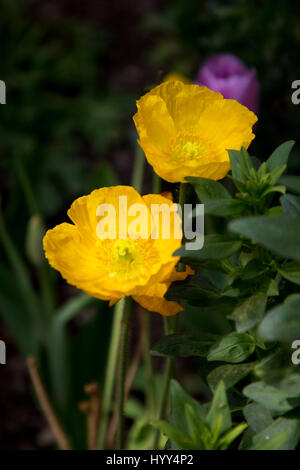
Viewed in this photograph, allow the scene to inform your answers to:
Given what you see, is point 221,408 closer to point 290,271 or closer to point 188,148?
point 290,271

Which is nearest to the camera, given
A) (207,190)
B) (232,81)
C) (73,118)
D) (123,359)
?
(207,190)

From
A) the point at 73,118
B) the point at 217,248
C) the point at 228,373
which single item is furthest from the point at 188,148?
the point at 73,118

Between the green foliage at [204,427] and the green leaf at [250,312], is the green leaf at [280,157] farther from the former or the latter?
the green foliage at [204,427]

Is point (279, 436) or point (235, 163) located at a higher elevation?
point (235, 163)

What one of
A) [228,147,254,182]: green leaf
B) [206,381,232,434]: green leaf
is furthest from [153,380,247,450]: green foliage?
[228,147,254,182]: green leaf

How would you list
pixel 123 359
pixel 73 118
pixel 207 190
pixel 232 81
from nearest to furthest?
pixel 207 190, pixel 123 359, pixel 232 81, pixel 73 118

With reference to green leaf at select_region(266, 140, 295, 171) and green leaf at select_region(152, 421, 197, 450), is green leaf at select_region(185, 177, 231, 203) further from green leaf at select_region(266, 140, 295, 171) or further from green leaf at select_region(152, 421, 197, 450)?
green leaf at select_region(152, 421, 197, 450)
